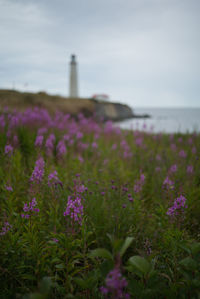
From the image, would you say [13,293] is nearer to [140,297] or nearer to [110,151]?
[140,297]

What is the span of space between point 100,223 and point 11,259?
0.98 m

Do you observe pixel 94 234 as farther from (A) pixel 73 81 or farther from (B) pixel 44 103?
(A) pixel 73 81

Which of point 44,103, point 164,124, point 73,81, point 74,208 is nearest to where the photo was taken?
point 74,208

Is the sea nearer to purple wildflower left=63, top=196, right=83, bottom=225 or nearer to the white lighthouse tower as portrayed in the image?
purple wildflower left=63, top=196, right=83, bottom=225

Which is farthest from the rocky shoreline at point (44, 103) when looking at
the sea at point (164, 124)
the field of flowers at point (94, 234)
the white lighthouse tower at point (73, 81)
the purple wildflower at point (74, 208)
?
the purple wildflower at point (74, 208)

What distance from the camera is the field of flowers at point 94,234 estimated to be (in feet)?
4.03

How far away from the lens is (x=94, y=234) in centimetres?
236

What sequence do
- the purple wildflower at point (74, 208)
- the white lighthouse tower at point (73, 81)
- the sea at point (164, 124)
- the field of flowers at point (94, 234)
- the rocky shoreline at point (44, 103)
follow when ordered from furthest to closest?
the white lighthouse tower at point (73, 81)
the rocky shoreline at point (44, 103)
the sea at point (164, 124)
the purple wildflower at point (74, 208)
the field of flowers at point (94, 234)

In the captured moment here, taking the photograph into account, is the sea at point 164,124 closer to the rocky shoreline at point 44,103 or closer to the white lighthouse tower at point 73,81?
the rocky shoreline at point 44,103

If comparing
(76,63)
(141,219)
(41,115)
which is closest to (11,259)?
(141,219)

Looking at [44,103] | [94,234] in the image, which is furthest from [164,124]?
[94,234]

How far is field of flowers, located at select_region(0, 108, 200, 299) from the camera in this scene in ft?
4.03

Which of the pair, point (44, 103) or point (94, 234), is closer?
point (94, 234)

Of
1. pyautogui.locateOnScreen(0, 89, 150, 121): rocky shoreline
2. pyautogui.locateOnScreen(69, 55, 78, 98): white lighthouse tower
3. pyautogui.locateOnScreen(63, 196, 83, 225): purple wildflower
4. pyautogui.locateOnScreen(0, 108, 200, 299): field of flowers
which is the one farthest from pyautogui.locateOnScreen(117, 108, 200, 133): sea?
pyautogui.locateOnScreen(69, 55, 78, 98): white lighthouse tower
